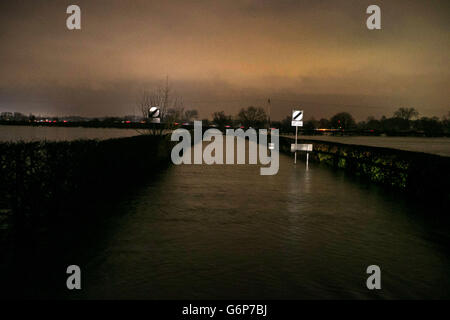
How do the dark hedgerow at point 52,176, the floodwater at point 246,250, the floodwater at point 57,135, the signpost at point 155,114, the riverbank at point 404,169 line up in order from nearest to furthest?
1. the floodwater at point 246,250
2. the dark hedgerow at point 52,176
3. the riverbank at point 404,169
4. the floodwater at point 57,135
5. the signpost at point 155,114

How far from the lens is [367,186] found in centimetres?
1546

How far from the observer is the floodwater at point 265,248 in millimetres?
5102

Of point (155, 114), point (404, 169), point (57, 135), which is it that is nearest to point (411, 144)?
point (155, 114)

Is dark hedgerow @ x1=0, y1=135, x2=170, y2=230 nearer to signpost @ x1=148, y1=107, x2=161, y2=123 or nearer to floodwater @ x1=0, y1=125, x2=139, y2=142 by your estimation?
floodwater @ x1=0, y1=125, x2=139, y2=142

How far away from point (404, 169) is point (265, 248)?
903cm

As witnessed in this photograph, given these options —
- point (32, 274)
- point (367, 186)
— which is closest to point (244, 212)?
point (32, 274)

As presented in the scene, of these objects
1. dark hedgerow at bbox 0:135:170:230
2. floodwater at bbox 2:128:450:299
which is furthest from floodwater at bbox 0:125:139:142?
floodwater at bbox 2:128:450:299

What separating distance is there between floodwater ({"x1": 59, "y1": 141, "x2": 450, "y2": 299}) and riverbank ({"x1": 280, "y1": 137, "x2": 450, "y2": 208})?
2.78ft

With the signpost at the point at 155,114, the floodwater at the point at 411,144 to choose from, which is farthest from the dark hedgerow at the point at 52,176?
the floodwater at the point at 411,144

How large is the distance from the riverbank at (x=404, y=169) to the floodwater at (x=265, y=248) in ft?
2.78

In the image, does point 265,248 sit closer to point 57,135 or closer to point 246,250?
point 246,250

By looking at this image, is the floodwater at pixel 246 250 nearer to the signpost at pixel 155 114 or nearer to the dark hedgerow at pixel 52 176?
the dark hedgerow at pixel 52 176

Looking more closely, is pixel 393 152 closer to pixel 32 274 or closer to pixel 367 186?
pixel 367 186

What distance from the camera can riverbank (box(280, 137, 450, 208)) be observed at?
1152 centimetres
